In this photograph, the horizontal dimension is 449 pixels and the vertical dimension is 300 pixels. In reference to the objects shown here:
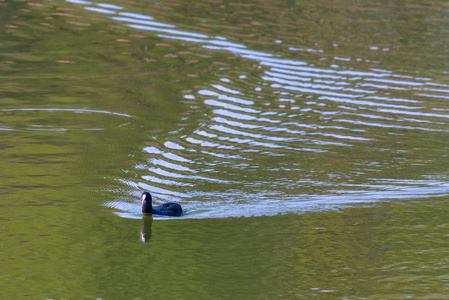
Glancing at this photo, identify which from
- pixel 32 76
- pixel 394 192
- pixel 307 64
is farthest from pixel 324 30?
pixel 394 192

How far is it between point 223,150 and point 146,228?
330 cm

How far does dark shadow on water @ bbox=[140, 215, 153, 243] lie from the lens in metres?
11.3

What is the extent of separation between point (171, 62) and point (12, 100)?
14.6ft

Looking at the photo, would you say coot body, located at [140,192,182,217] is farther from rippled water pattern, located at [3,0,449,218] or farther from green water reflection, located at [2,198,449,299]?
rippled water pattern, located at [3,0,449,218]

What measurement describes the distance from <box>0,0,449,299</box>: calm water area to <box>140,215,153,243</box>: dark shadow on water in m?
0.02

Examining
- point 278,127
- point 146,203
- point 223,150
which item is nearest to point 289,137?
point 278,127

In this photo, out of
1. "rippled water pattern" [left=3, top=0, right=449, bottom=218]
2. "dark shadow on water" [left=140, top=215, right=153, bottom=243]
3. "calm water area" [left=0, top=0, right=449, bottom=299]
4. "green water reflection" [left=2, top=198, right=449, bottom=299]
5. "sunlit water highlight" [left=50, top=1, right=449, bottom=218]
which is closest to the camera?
"green water reflection" [left=2, top=198, right=449, bottom=299]

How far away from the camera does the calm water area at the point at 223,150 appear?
10.3m

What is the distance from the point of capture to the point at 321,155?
14250 mm

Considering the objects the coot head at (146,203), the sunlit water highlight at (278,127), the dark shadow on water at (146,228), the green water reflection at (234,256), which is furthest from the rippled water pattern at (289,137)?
the green water reflection at (234,256)

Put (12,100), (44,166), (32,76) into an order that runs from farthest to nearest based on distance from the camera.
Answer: (32,76)
(12,100)
(44,166)

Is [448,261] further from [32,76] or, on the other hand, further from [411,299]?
[32,76]

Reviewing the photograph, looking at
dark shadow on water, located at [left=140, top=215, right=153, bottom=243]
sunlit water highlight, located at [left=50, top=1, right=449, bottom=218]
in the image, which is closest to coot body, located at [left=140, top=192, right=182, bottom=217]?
dark shadow on water, located at [left=140, top=215, right=153, bottom=243]

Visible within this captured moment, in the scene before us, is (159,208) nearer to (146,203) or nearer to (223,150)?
(146,203)
